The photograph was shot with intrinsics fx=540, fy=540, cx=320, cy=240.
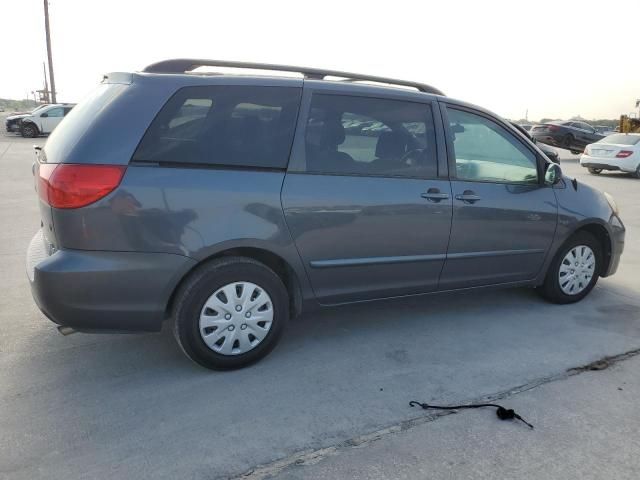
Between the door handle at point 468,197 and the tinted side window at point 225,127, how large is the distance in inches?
52.3

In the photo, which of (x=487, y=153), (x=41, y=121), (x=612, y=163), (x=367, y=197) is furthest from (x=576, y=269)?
(x=41, y=121)

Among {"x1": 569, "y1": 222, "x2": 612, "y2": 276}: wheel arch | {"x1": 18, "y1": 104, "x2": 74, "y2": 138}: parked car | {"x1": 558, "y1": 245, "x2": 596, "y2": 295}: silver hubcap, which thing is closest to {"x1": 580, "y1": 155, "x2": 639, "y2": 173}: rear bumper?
{"x1": 569, "y1": 222, "x2": 612, "y2": 276}: wheel arch

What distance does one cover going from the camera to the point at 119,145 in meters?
2.89

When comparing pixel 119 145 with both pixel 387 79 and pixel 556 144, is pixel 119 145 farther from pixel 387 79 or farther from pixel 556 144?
pixel 556 144

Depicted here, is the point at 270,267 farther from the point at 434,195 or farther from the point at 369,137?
the point at 434,195

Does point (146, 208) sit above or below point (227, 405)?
above

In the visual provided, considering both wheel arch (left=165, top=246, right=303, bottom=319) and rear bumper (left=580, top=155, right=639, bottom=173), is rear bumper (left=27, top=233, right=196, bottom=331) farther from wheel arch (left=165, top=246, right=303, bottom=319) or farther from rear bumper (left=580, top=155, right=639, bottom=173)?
rear bumper (left=580, top=155, right=639, bottom=173)

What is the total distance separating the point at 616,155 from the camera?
15141mm

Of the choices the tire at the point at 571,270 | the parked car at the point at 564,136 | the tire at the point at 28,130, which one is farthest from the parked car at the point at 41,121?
the tire at the point at 571,270

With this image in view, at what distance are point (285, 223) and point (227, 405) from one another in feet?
3.57

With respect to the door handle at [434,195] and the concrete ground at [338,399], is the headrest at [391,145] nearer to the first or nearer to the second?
the door handle at [434,195]

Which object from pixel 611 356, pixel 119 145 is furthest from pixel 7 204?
pixel 611 356

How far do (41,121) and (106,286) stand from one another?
1012 inches

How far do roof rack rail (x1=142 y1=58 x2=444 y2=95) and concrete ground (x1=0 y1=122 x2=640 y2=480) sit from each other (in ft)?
5.81
